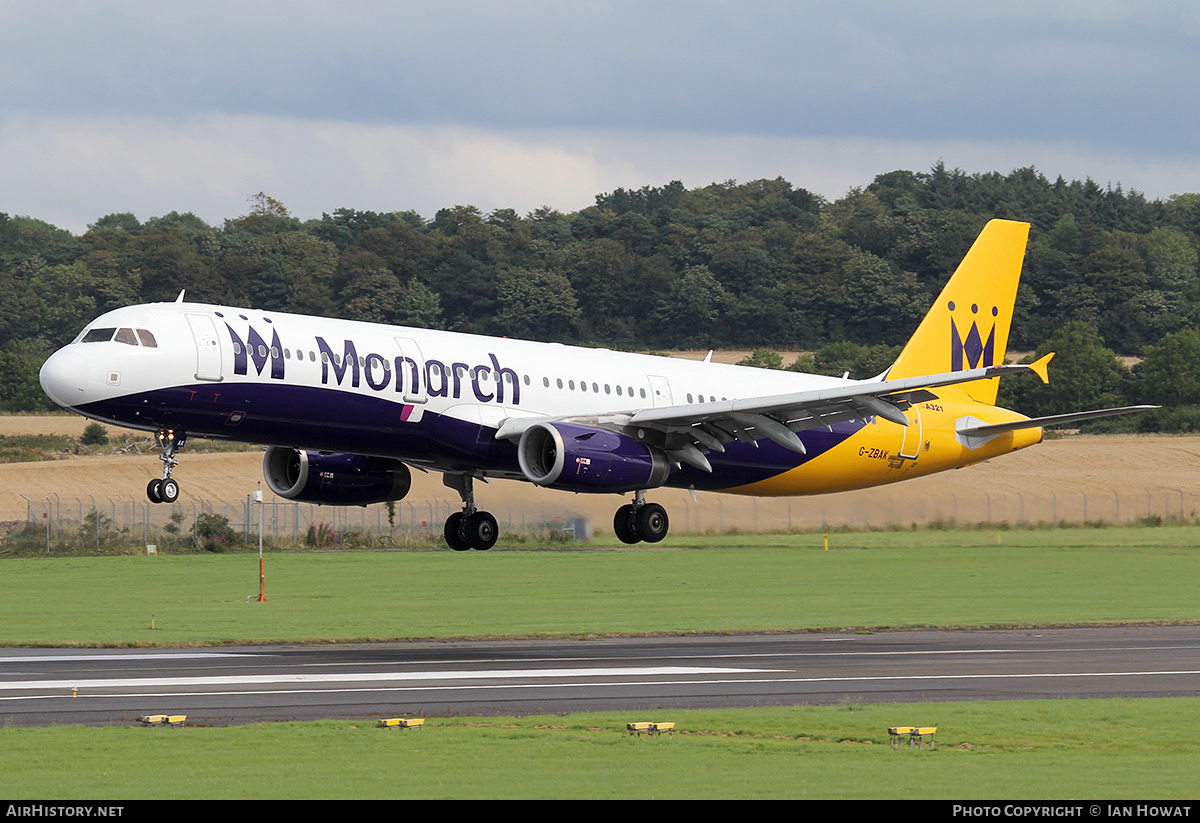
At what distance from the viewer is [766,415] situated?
156ft

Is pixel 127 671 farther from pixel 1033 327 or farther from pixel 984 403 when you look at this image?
pixel 1033 327

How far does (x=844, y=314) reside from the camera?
6885 inches

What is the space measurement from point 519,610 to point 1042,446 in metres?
74.6

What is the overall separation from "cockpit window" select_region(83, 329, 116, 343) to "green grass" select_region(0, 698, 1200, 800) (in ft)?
37.6

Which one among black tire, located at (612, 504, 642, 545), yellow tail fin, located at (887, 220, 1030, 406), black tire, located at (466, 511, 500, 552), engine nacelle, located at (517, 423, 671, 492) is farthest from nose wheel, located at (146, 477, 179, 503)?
yellow tail fin, located at (887, 220, 1030, 406)

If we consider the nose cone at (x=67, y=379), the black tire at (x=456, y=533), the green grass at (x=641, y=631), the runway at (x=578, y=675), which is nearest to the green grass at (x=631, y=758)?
the green grass at (x=641, y=631)

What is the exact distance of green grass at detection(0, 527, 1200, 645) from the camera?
207 feet

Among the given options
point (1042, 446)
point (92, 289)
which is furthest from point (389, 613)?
point (92, 289)

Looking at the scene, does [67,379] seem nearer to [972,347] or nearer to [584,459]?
[584,459]

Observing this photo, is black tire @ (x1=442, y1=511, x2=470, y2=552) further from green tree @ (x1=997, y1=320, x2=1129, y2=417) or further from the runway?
green tree @ (x1=997, y1=320, x2=1129, y2=417)

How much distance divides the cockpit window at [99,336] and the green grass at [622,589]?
18018mm

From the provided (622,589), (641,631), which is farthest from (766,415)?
(622,589)

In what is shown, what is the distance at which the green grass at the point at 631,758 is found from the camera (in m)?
25.4

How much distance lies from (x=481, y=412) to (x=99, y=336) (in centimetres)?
1014
